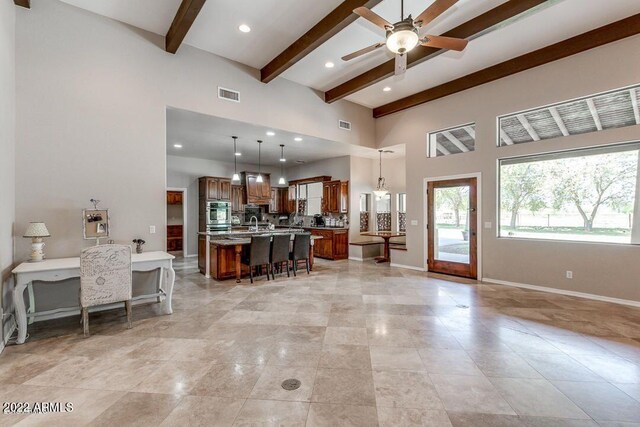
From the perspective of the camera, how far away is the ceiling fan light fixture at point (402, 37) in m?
2.86

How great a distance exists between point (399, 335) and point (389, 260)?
4798 mm

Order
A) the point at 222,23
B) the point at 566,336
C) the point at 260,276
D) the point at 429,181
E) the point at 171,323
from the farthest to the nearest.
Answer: the point at 429,181
the point at 260,276
the point at 222,23
the point at 171,323
the point at 566,336

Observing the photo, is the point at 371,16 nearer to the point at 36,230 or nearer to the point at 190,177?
the point at 36,230

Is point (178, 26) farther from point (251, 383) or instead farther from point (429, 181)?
point (429, 181)

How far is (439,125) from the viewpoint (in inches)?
254

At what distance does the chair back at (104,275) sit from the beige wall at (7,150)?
2.24 feet

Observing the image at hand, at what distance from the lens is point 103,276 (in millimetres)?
3252

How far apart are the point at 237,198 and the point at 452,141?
275 inches

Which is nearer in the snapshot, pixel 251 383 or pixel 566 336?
pixel 251 383

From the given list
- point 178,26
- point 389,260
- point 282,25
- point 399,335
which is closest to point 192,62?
point 178,26

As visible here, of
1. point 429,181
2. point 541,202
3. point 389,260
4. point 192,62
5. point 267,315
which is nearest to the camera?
point 267,315

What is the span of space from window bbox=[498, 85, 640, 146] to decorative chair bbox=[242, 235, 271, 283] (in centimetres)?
511

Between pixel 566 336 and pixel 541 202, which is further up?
pixel 541 202

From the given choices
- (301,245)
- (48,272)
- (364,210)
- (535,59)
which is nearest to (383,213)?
(364,210)
